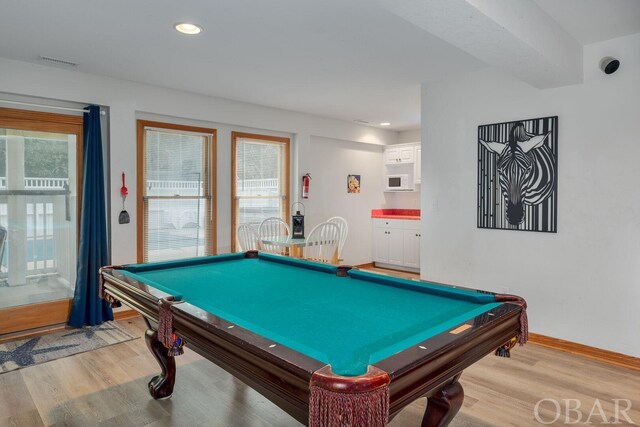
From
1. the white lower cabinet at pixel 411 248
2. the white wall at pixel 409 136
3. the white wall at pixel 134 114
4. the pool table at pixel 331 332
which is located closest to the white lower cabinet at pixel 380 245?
the white lower cabinet at pixel 411 248

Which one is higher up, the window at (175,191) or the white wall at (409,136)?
the white wall at (409,136)

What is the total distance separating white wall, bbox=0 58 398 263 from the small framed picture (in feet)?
3.28

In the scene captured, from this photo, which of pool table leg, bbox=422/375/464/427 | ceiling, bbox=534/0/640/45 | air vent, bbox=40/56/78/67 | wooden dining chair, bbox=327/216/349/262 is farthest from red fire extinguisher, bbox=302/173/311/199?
pool table leg, bbox=422/375/464/427

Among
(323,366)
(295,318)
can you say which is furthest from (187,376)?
(323,366)

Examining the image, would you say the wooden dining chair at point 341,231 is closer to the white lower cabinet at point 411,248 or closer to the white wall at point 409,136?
the white lower cabinet at point 411,248

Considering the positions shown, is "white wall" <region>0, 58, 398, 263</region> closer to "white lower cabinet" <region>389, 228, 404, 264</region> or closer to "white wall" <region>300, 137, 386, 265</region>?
"white wall" <region>300, 137, 386, 265</region>

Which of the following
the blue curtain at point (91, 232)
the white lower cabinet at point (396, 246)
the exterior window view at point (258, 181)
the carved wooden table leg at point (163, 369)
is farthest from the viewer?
the white lower cabinet at point (396, 246)

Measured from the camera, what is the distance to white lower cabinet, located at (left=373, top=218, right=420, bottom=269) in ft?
21.0

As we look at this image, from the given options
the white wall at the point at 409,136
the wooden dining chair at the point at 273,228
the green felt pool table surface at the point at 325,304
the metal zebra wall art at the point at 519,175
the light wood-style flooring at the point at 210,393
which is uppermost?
the white wall at the point at 409,136

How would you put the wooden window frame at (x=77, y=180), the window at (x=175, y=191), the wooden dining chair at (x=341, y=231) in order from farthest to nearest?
the wooden dining chair at (x=341, y=231) < the window at (x=175, y=191) < the wooden window frame at (x=77, y=180)

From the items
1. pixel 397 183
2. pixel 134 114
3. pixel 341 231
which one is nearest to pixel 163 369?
pixel 134 114

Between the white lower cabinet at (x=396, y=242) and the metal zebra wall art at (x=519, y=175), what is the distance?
2484 millimetres

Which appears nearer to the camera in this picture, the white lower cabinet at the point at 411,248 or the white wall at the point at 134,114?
the white wall at the point at 134,114

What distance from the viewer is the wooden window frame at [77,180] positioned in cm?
366
